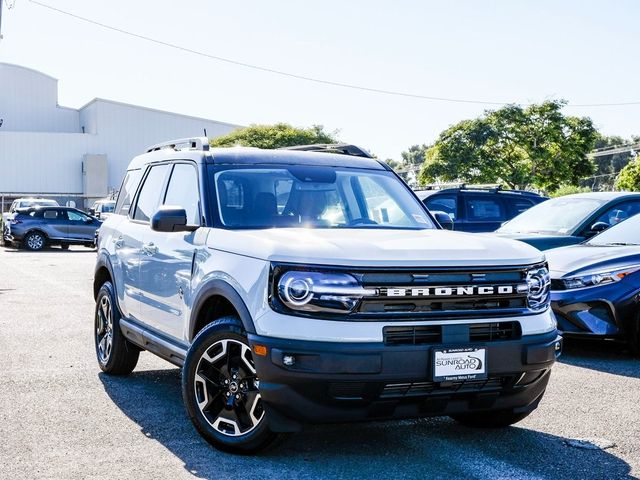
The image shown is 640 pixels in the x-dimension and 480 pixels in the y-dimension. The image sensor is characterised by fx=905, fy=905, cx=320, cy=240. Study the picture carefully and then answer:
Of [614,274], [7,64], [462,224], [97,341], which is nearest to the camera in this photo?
[97,341]

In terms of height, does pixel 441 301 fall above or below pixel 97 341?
above

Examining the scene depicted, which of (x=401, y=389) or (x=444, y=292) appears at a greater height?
(x=444, y=292)

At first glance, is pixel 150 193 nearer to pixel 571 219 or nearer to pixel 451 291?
pixel 451 291

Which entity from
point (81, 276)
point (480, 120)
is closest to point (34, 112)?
point (480, 120)

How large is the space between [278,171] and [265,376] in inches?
74.8

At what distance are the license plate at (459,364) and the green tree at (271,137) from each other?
63492 millimetres

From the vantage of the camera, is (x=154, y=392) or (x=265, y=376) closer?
(x=265, y=376)

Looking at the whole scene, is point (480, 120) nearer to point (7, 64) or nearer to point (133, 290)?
point (7, 64)

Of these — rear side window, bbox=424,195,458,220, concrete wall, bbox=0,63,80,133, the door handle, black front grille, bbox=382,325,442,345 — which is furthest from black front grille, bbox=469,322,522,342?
concrete wall, bbox=0,63,80,133

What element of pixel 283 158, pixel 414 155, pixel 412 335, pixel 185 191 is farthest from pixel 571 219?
pixel 414 155

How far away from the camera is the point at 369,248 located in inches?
191

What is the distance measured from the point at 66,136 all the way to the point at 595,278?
6697cm

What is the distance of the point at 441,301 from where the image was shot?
190 inches

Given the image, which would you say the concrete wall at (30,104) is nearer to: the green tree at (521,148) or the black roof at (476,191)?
the green tree at (521,148)
